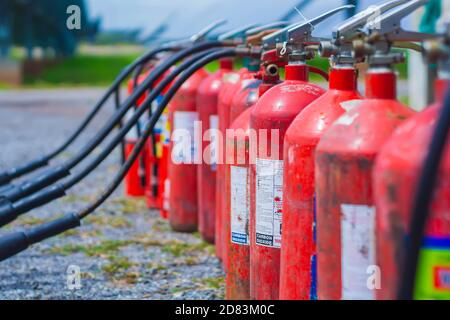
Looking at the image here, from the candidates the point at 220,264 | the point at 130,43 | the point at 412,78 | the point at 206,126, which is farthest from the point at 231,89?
the point at 130,43

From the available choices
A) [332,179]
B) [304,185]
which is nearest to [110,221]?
[304,185]

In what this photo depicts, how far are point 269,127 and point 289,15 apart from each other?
702 centimetres

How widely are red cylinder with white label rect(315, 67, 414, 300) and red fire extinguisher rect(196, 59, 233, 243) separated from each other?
1.75m

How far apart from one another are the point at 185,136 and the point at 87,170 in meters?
0.72

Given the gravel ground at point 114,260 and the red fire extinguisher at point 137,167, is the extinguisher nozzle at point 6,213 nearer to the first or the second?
the gravel ground at point 114,260

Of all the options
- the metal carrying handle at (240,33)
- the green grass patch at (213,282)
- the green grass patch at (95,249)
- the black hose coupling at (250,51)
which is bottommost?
the green grass patch at (213,282)

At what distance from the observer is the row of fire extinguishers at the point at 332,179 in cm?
152

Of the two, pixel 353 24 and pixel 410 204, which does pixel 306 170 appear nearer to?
pixel 353 24

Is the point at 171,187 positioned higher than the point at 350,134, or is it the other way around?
the point at 350,134

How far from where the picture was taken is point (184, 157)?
151 inches

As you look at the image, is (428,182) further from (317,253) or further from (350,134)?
(317,253)

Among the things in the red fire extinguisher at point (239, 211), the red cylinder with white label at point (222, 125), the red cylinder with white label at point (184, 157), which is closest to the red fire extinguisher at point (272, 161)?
the red fire extinguisher at point (239, 211)
